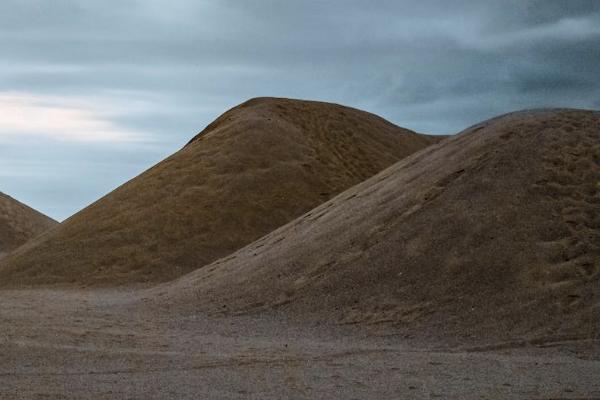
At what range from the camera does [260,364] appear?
9.52 m

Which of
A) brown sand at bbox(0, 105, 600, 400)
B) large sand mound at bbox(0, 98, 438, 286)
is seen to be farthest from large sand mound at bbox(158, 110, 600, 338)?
large sand mound at bbox(0, 98, 438, 286)

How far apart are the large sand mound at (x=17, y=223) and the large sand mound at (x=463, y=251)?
98.7ft

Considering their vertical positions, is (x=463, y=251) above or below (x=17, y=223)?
below

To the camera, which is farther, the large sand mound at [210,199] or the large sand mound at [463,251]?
the large sand mound at [210,199]

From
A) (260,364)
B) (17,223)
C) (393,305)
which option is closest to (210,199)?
(393,305)

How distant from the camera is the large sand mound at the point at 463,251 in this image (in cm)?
1266

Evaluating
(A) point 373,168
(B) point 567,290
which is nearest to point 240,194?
(A) point 373,168

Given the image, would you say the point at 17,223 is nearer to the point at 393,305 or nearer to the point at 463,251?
the point at 463,251

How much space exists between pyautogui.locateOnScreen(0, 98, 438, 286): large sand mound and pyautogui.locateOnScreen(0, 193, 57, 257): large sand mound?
1869 cm

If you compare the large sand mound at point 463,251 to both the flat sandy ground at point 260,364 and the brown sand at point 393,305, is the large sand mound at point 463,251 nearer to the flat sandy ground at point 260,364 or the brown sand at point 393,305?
the brown sand at point 393,305

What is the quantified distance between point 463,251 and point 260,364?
5.91 metres

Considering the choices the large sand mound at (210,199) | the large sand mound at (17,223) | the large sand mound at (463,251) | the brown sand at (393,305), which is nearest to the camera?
the brown sand at (393,305)

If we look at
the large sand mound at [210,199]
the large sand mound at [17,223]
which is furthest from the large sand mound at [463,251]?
the large sand mound at [17,223]

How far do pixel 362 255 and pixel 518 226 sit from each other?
284 centimetres
